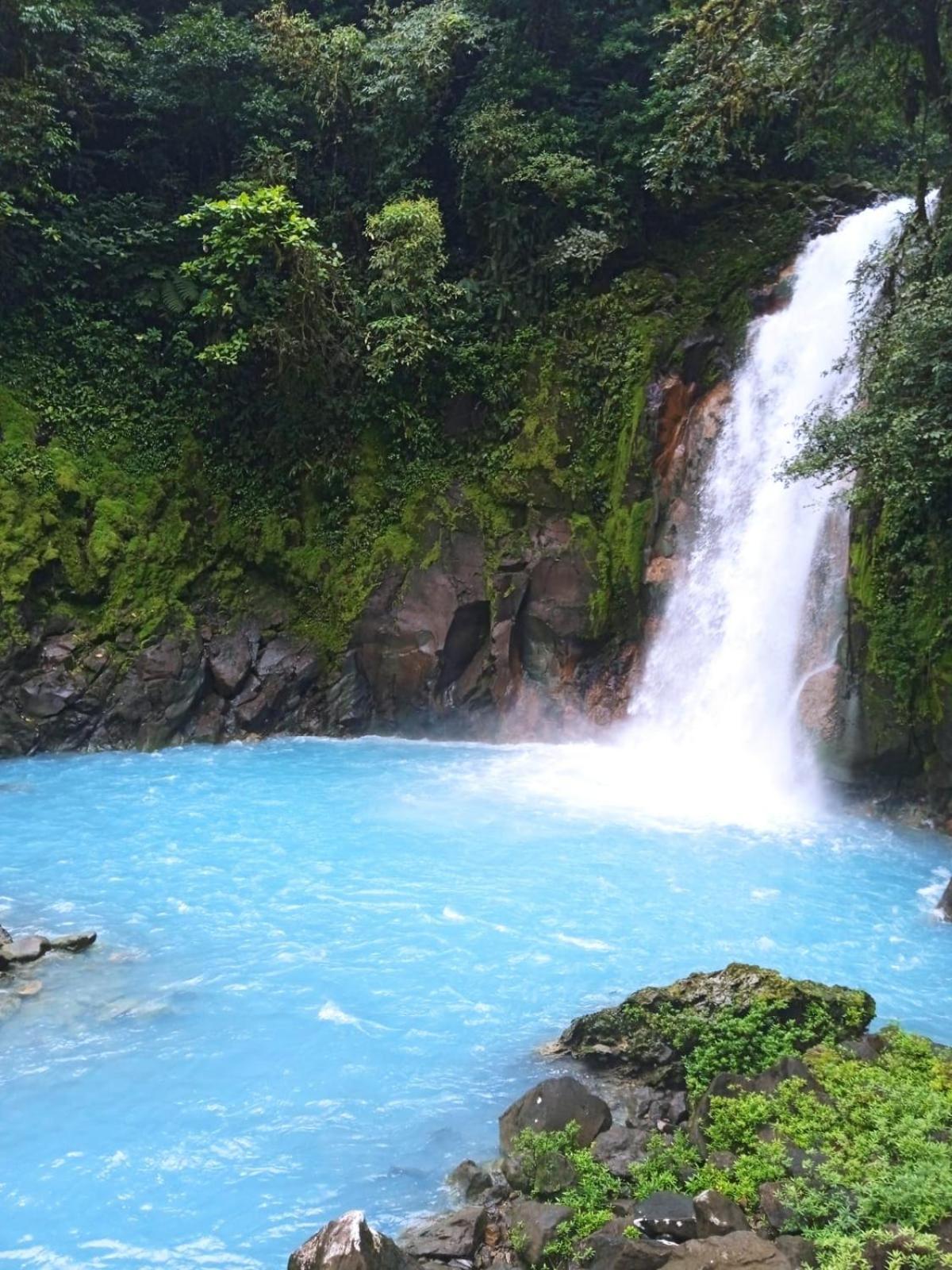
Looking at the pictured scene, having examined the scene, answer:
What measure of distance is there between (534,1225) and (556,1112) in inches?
30.8

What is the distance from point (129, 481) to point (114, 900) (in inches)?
349

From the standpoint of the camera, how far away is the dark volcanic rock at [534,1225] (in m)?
4.48

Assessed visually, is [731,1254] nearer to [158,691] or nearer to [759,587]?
[759,587]

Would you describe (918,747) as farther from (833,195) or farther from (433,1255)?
(833,195)

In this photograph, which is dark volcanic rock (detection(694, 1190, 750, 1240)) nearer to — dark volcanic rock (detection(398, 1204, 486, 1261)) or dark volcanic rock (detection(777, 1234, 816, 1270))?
dark volcanic rock (detection(777, 1234, 816, 1270))

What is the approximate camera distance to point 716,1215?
4297 millimetres

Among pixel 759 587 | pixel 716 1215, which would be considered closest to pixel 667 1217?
pixel 716 1215

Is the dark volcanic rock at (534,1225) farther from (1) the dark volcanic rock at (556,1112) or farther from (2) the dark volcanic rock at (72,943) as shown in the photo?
(2) the dark volcanic rock at (72,943)

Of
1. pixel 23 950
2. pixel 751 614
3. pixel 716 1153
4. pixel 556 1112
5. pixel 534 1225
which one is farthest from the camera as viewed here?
pixel 751 614

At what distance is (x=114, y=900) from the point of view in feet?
29.5

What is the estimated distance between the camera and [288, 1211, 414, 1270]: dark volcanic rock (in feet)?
13.2

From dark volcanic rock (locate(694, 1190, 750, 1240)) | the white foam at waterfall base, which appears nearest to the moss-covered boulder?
dark volcanic rock (locate(694, 1190, 750, 1240))

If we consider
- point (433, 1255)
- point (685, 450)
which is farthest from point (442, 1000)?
point (685, 450)

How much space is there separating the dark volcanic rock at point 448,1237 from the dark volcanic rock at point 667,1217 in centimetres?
77
